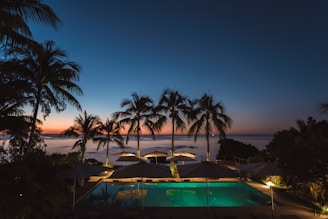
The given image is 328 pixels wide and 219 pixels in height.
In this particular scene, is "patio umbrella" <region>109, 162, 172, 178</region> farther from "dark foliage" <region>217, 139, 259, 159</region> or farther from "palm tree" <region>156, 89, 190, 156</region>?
"dark foliage" <region>217, 139, 259, 159</region>

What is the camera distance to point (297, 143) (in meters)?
7.12

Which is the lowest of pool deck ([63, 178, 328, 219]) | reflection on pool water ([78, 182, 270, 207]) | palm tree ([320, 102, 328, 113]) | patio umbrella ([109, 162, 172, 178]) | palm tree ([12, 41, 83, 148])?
reflection on pool water ([78, 182, 270, 207])

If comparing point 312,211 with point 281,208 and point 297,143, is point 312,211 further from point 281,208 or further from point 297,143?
point 297,143

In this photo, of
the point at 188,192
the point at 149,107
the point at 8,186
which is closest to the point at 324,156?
the point at 188,192

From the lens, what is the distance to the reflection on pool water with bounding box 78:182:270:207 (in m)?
9.52

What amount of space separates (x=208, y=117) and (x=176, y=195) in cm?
820

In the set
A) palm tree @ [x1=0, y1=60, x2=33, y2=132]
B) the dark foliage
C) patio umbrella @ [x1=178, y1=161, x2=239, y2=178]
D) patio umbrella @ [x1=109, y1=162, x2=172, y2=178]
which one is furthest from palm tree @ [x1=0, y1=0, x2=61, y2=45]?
the dark foliage

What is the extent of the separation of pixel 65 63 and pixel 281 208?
40.3 feet

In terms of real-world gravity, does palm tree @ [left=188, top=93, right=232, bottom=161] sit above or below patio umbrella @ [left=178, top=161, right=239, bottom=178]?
above

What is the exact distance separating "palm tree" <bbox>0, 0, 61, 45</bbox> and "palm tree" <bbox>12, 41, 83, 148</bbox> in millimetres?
5171

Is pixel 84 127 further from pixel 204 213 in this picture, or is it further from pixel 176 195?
pixel 204 213

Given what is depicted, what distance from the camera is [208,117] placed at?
1770 centimetres

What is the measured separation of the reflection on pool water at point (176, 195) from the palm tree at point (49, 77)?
4809 millimetres

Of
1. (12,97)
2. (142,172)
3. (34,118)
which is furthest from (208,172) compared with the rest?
(34,118)
